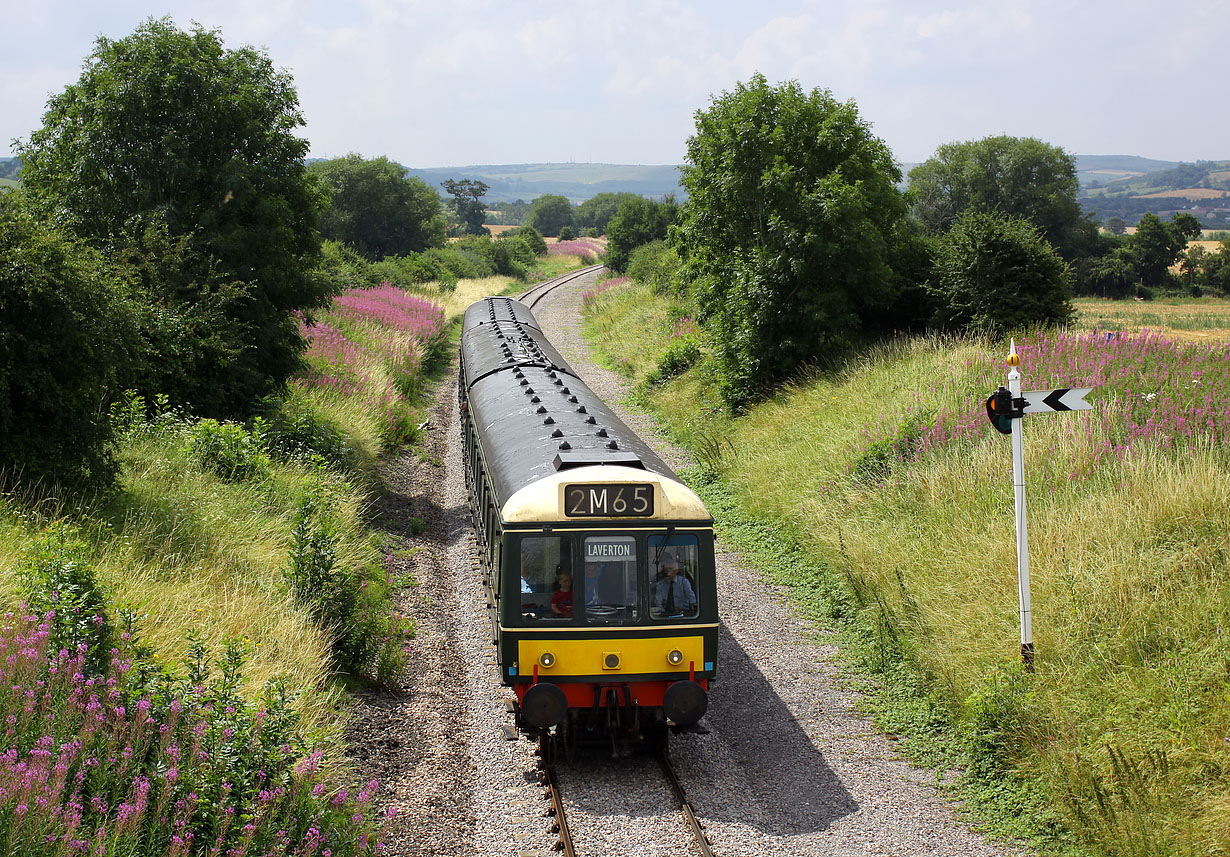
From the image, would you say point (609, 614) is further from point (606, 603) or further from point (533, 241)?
point (533, 241)

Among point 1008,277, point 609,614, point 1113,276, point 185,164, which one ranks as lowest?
point 609,614

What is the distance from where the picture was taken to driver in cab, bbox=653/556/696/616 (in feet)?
26.3

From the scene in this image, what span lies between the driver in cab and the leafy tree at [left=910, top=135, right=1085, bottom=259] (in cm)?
6172

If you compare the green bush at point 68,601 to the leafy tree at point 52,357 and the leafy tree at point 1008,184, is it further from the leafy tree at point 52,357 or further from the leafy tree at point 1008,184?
the leafy tree at point 1008,184

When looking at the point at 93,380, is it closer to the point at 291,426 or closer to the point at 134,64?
the point at 291,426

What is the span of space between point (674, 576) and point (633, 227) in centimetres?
5438

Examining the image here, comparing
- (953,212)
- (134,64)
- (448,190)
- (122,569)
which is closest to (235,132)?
(134,64)

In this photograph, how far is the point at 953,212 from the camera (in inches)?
2672

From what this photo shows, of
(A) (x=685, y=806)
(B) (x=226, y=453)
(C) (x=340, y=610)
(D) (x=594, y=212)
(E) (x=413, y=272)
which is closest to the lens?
(A) (x=685, y=806)

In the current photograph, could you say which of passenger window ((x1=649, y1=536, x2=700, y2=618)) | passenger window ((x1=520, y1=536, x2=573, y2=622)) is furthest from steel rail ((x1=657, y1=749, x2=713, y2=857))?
passenger window ((x1=520, y1=536, x2=573, y2=622))

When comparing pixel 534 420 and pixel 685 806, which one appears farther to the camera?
pixel 534 420

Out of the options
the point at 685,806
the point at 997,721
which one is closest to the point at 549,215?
the point at 997,721

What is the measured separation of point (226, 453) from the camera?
12.6 meters

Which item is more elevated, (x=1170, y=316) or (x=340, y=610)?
(x=1170, y=316)
